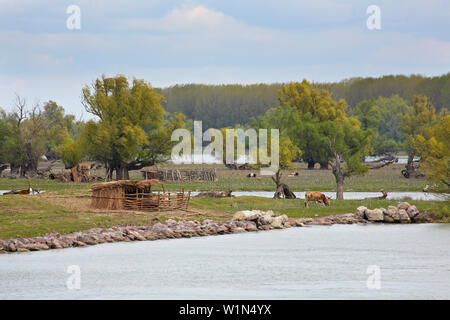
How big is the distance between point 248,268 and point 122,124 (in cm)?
4288

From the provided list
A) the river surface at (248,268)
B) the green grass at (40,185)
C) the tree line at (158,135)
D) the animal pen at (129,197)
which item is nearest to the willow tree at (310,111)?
the tree line at (158,135)

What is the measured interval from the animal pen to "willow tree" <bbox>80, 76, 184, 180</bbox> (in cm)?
2884

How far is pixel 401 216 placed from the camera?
142 feet

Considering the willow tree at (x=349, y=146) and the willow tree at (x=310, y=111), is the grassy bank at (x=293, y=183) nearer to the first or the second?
the willow tree at (x=310, y=111)

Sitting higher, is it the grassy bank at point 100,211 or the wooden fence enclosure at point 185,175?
the grassy bank at point 100,211

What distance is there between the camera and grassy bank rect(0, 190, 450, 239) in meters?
35.0

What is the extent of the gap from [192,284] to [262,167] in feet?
92.0

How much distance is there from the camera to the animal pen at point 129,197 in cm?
4066

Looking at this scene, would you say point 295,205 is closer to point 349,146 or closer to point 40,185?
point 349,146

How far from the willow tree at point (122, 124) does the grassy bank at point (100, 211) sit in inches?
965

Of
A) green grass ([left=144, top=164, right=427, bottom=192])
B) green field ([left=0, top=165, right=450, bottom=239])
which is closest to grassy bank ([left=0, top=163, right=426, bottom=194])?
green grass ([left=144, top=164, right=427, bottom=192])

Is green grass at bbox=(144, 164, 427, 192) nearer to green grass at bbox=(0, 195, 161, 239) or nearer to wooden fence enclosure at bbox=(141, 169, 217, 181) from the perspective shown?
wooden fence enclosure at bbox=(141, 169, 217, 181)
